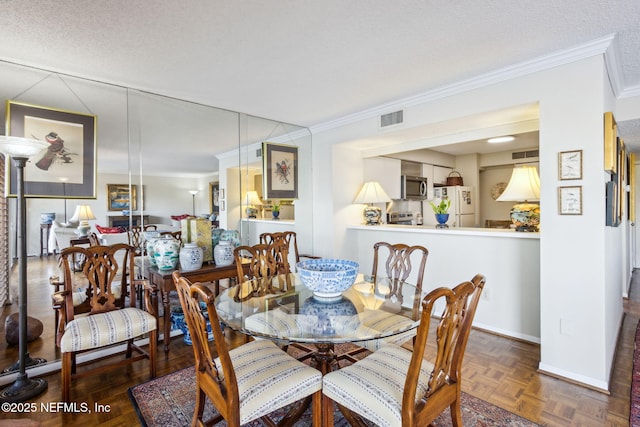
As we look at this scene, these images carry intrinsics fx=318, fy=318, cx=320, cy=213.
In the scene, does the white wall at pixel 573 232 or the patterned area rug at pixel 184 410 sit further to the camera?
the white wall at pixel 573 232

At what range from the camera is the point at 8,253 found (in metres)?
2.71

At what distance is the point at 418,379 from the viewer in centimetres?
139

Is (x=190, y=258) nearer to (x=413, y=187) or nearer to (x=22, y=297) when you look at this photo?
(x=22, y=297)

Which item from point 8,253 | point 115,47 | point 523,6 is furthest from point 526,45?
point 8,253

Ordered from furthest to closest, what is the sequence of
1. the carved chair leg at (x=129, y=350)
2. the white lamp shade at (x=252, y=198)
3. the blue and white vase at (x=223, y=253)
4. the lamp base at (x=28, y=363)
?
the white lamp shade at (x=252, y=198)
the blue and white vase at (x=223, y=253)
the carved chair leg at (x=129, y=350)
the lamp base at (x=28, y=363)

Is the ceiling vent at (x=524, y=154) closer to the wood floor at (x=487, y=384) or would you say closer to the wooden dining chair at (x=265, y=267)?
the wood floor at (x=487, y=384)

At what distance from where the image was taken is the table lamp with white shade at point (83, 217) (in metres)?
2.68

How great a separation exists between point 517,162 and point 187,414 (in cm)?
607

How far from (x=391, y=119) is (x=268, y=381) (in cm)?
284

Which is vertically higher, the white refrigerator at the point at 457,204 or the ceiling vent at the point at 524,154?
the ceiling vent at the point at 524,154

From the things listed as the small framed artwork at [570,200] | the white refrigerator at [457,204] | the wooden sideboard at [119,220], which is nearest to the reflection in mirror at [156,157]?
the wooden sideboard at [119,220]

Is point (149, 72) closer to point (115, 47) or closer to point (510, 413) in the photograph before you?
point (115, 47)

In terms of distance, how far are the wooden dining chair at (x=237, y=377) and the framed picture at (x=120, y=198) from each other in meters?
1.79

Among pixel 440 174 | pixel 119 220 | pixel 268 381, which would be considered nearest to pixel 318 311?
pixel 268 381
